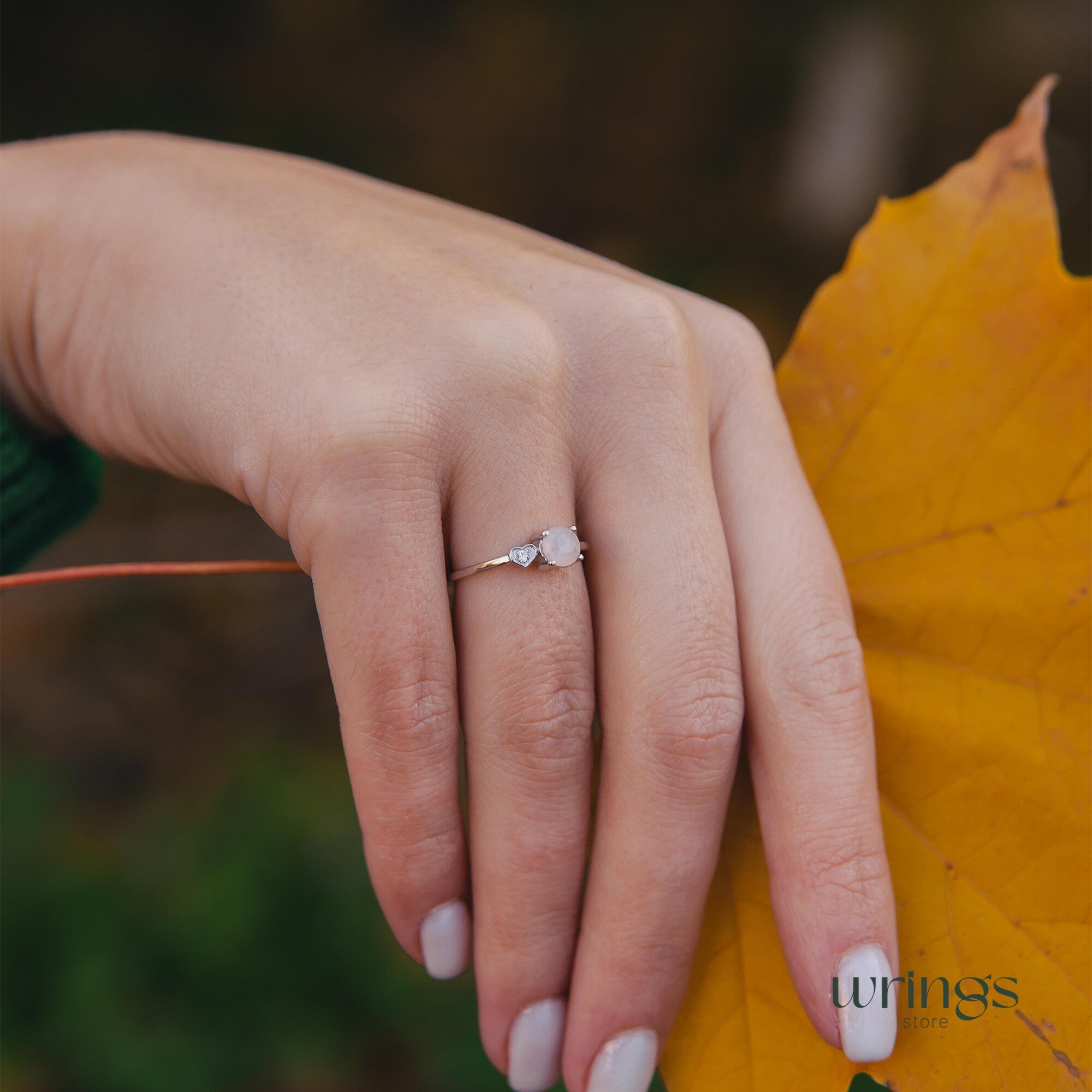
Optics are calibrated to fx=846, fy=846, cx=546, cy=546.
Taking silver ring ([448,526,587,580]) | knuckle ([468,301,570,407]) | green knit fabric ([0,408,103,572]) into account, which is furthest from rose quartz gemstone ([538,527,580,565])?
green knit fabric ([0,408,103,572])

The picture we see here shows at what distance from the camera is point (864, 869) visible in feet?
2.23

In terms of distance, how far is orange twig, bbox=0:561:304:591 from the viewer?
0.69 m

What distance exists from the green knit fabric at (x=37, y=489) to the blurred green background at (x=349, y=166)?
1.00m

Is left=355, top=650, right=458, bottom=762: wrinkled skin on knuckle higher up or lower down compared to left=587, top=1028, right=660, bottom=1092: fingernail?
higher up

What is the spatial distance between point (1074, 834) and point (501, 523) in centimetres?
53

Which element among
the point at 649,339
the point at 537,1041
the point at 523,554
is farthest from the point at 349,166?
the point at 537,1041

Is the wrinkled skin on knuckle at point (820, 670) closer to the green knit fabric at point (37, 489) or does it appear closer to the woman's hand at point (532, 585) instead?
the woman's hand at point (532, 585)

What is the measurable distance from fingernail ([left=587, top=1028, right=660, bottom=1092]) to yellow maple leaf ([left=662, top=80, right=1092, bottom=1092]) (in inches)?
1.3

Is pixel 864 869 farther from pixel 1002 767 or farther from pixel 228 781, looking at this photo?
pixel 228 781

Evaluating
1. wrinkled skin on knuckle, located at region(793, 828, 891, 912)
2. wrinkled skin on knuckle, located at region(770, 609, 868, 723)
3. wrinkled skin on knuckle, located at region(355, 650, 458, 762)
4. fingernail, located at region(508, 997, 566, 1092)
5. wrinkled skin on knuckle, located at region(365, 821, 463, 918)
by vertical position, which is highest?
wrinkled skin on knuckle, located at region(770, 609, 868, 723)

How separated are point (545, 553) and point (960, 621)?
400mm

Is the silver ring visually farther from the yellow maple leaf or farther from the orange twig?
the yellow maple leaf

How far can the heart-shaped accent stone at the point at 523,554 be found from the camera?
0.66m

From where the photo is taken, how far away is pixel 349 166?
7.79 feet
